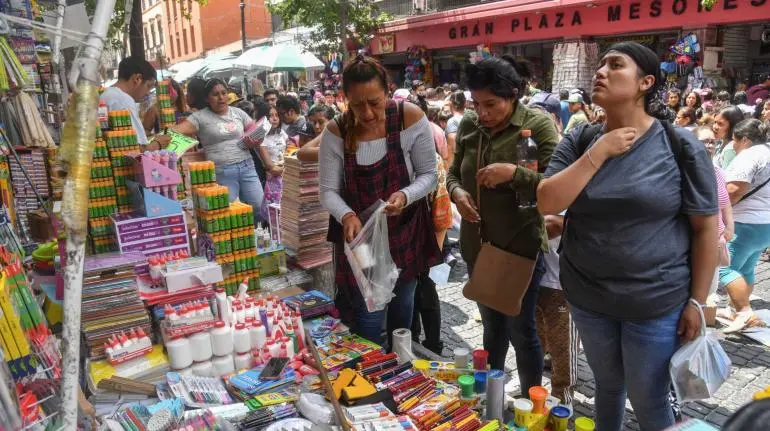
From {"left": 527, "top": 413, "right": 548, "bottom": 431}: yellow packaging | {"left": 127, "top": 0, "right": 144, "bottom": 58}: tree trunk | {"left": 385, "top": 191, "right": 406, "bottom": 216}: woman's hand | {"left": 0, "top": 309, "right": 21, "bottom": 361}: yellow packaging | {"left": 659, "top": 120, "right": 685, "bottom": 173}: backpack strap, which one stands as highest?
{"left": 127, "top": 0, "right": 144, "bottom": 58}: tree trunk

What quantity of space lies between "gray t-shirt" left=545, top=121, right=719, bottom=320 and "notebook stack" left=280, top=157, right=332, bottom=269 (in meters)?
2.10

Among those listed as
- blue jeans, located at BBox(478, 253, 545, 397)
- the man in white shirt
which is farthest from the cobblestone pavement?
the man in white shirt

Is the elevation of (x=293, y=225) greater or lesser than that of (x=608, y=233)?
lesser

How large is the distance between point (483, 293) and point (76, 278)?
5.66 feet

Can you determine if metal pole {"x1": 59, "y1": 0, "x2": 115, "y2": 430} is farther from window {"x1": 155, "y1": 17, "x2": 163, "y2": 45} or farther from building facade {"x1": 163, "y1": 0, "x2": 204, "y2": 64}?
window {"x1": 155, "y1": 17, "x2": 163, "y2": 45}

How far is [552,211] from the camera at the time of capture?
1936mm

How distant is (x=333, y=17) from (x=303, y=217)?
47.2ft

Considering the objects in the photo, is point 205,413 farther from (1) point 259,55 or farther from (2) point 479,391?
(1) point 259,55

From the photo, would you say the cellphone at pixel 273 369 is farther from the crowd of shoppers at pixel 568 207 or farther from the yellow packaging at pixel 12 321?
the yellow packaging at pixel 12 321

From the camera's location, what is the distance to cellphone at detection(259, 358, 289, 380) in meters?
2.36

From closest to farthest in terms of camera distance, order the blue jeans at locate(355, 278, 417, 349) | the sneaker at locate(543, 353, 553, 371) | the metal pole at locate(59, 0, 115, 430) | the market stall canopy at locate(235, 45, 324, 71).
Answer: the metal pole at locate(59, 0, 115, 430), the blue jeans at locate(355, 278, 417, 349), the sneaker at locate(543, 353, 553, 371), the market stall canopy at locate(235, 45, 324, 71)

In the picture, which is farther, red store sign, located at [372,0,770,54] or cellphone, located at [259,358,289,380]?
red store sign, located at [372,0,770,54]

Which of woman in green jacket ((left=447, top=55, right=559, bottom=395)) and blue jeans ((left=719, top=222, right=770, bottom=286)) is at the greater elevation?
woman in green jacket ((left=447, top=55, right=559, bottom=395))

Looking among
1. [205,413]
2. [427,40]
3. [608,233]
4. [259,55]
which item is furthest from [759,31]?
[205,413]
